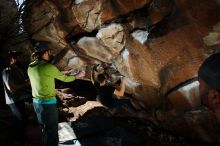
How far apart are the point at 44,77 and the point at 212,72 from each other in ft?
14.4

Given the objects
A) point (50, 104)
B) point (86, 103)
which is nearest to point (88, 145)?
point (50, 104)

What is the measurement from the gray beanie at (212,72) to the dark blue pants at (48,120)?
4434mm

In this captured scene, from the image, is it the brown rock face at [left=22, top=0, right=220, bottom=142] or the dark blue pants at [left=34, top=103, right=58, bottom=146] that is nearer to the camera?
the dark blue pants at [left=34, top=103, right=58, bottom=146]

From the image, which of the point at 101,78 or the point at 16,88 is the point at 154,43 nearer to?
the point at 101,78

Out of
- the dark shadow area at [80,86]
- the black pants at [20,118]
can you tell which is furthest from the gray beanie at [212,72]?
the dark shadow area at [80,86]

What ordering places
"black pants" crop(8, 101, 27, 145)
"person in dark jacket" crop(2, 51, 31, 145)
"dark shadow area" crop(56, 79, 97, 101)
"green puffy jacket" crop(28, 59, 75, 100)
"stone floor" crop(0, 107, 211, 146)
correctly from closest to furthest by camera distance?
1. "green puffy jacket" crop(28, 59, 75, 100)
2. "person in dark jacket" crop(2, 51, 31, 145)
3. "black pants" crop(8, 101, 27, 145)
4. "stone floor" crop(0, 107, 211, 146)
5. "dark shadow area" crop(56, 79, 97, 101)

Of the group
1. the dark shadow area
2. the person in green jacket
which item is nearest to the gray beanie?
the person in green jacket

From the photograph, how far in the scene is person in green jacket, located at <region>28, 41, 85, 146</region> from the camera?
18.6 feet

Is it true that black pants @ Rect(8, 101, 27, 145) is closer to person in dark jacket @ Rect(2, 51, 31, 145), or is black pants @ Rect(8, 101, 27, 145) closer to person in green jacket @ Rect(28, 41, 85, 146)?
person in dark jacket @ Rect(2, 51, 31, 145)

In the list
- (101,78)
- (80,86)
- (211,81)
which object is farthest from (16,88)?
(211,81)

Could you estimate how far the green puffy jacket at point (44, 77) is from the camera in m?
5.65

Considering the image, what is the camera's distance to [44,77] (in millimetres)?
5707

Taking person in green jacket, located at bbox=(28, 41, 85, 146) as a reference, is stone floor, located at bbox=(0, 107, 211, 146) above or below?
below

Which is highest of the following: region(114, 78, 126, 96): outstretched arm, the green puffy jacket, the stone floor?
the green puffy jacket
